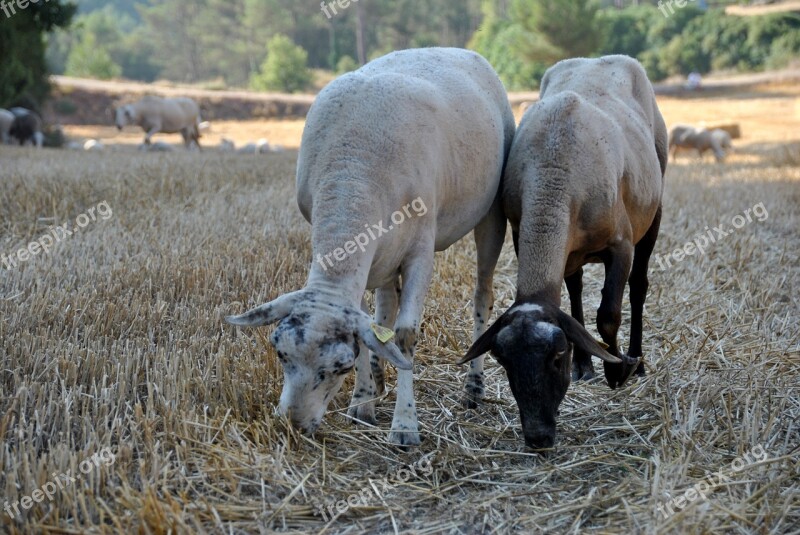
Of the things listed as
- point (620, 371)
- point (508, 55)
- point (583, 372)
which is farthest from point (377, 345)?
point (508, 55)

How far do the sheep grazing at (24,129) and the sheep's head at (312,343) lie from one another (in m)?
19.9

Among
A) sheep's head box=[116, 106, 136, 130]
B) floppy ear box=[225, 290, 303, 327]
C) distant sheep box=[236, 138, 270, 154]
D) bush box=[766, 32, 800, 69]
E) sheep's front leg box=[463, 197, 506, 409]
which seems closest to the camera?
floppy ear box=[225, 290, 303, 327]

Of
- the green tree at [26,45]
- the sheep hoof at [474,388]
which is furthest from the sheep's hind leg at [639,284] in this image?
the green tree at [26,45]

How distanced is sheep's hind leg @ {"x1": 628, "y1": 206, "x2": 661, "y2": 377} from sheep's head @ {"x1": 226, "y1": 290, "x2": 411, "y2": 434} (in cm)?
232

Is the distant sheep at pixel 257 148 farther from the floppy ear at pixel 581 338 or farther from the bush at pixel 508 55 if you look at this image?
the bush at pixel 508 55

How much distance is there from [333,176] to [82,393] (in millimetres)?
1626

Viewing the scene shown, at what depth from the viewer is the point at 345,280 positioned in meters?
3.48

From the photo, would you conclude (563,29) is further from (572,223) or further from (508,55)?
(572,223)

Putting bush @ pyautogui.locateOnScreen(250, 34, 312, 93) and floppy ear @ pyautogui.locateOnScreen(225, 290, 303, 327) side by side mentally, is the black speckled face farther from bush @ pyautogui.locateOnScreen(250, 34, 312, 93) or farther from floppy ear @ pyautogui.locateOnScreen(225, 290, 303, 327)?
bush @ pyautogui.locateOnScreen(250, 34, 312, 93)

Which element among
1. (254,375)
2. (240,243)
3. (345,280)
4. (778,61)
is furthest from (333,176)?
(778,61)

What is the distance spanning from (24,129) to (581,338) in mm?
21060

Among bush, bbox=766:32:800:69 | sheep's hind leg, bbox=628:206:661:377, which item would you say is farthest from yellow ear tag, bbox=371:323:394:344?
bush, bbox=766:32:800:69

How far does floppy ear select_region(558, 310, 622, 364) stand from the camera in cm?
352

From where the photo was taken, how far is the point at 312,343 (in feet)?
10.7
